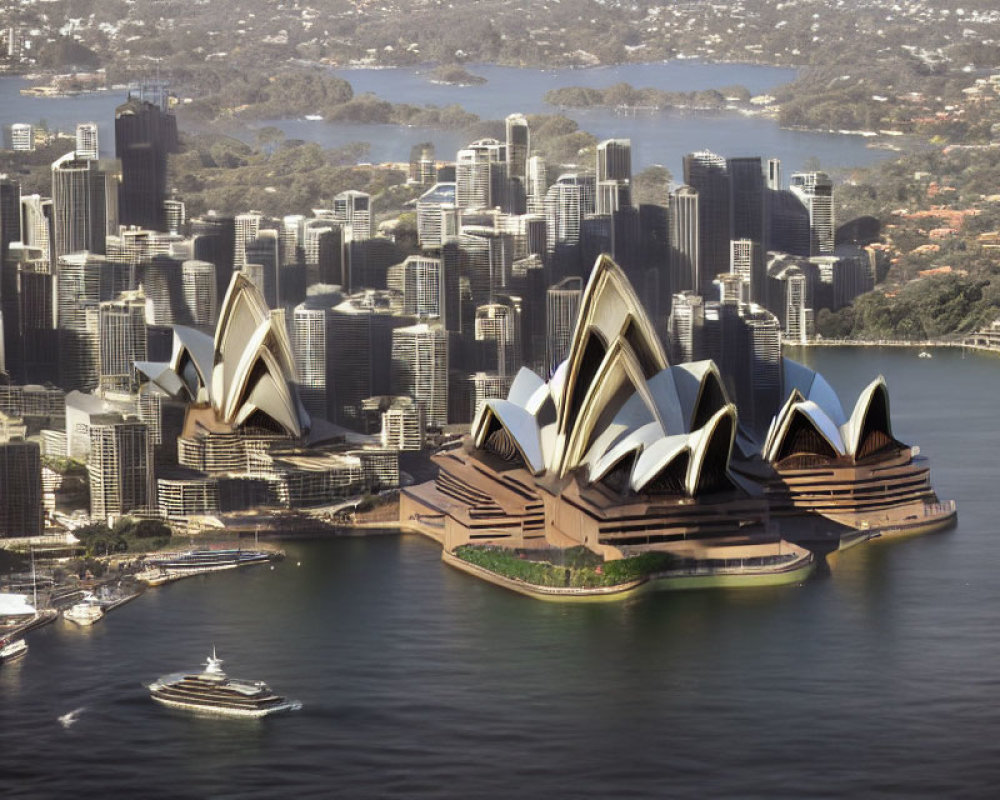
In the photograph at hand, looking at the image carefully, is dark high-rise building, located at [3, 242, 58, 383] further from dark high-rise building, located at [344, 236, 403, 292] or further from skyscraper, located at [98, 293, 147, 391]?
dark high-rise building, located at [344, 236, 403, 292]

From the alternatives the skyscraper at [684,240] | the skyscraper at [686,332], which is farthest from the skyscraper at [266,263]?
the skyscraper at [686,332]

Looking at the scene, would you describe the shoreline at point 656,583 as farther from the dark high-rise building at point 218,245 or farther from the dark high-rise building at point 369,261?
the dark high-rise building at point 369,261

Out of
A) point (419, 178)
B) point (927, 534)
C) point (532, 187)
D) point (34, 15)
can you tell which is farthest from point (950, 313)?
point (34, 15)

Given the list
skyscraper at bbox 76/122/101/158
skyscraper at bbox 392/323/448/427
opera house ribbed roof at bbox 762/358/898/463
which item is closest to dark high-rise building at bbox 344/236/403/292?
skyscraper at bbox 76/122/101/158

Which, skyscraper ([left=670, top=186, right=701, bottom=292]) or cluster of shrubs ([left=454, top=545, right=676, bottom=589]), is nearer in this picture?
cluster of shrubs ([left=454, top=545, right=676, bottom=589])

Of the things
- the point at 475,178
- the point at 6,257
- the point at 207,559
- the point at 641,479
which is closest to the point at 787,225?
the point at 475,178

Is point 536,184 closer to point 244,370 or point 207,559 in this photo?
point 244,370
